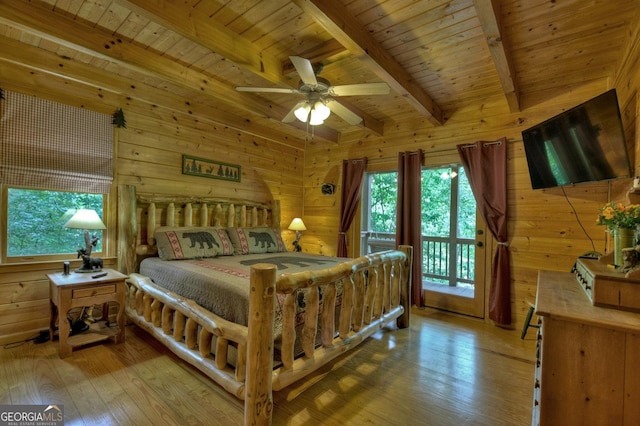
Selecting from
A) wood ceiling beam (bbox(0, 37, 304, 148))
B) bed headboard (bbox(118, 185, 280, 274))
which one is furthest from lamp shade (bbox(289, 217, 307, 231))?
wood ceiling beam (bbox(0, 37, 304, 148))

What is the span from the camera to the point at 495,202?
324 cm

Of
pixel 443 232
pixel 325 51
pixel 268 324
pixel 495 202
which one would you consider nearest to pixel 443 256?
pixel 443 232

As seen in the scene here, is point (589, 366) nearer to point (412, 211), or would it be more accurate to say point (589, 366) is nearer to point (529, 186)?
point (529, 186)

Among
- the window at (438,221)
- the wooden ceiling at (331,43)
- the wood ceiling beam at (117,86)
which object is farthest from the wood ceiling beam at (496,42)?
the wood ceiling beam at (117,86)

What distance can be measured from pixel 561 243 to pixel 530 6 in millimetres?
2267

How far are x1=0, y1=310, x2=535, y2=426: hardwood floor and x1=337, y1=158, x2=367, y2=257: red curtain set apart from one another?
2060 mm

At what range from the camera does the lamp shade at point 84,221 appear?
7.82ft

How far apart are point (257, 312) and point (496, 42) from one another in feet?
7.68

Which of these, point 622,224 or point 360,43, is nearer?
point 622,224

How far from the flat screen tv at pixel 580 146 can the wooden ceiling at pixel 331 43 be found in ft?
1.84

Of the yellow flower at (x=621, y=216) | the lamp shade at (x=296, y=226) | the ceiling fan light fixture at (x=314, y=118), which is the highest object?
the ceiling fan light fixture at (x=314, y=118)

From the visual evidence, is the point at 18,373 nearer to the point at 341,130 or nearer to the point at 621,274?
the point at 621,274

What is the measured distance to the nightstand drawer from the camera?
2295 mm

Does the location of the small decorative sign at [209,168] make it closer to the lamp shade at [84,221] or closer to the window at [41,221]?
the window at [41,221]
